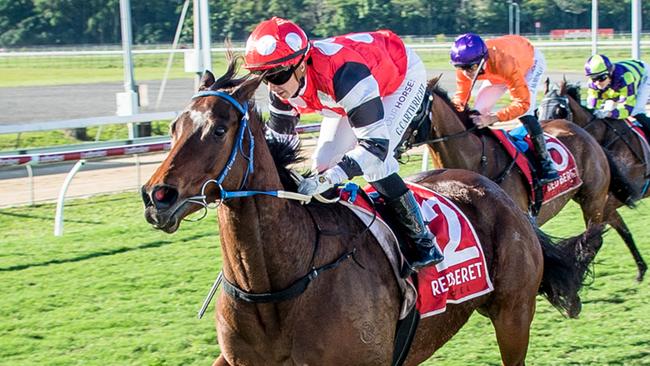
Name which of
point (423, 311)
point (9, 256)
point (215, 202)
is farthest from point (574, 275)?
point (9, 256)

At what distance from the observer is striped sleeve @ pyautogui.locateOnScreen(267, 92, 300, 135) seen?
391cm

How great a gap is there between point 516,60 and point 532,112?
457 millimetres

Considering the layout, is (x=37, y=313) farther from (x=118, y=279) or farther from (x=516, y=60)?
(x=516, y=60)

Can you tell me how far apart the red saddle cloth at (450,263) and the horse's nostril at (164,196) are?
108 centimetres

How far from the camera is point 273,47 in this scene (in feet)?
10.7

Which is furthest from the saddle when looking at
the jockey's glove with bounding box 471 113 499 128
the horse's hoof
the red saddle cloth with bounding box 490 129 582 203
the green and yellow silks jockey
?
the green and yellow silks jockey

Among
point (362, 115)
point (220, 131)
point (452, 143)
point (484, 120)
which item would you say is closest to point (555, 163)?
point (484, 120)

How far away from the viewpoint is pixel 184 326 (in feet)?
18.6

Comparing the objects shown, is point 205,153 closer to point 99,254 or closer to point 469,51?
point 469,51

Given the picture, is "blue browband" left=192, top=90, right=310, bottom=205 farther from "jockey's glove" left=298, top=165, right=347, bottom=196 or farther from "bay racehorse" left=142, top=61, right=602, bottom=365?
"jockey's glove" left=298, top=165, right=347, bottom=196

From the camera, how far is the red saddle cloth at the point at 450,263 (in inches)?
150

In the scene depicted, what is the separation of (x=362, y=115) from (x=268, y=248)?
58 centimetres

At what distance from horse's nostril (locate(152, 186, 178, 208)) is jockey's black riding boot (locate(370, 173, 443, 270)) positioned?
100 centimetres

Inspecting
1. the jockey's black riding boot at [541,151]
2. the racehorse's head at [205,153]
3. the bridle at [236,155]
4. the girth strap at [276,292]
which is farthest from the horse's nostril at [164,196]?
the jockey's black riding boot at [541,151]
